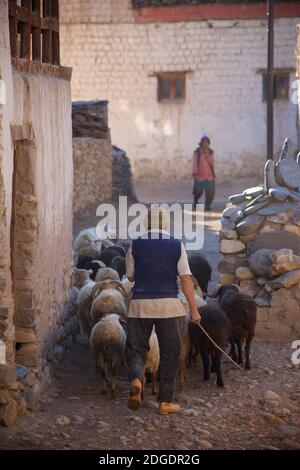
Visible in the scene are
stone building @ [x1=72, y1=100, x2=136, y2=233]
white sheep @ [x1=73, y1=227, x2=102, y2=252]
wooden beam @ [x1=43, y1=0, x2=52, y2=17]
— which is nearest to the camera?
wooden beam @ [x1=43, y1=0, x2=52, y2=17]

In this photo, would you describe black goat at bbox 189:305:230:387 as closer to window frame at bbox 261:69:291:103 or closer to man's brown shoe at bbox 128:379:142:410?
man's brown shoe at bbox 128:379:142:410

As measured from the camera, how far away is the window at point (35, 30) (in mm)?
7047

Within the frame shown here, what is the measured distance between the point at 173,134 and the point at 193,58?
198 centimetres

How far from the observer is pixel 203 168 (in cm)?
1914

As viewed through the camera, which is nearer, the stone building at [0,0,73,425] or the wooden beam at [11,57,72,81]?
the stone building at [0,0,73,425]

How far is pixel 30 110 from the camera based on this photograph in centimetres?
711

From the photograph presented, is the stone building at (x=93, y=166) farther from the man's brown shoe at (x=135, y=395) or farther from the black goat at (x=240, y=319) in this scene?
the man's brown shoe at (x=135, y=395)

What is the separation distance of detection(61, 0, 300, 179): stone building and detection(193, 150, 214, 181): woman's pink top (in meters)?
5.37

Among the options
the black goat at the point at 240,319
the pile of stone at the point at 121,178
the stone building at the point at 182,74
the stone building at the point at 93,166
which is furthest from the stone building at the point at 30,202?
the stone building at the point at 182,74

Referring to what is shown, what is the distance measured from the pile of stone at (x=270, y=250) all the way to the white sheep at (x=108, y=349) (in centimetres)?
197

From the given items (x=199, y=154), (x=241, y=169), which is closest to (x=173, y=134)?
(x=241, y=169)

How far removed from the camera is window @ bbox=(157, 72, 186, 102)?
24469 mm

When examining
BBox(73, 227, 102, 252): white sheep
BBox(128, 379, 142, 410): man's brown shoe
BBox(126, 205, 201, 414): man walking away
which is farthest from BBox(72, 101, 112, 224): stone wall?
BBox(128, 379, 142, 410): man's brown shoe

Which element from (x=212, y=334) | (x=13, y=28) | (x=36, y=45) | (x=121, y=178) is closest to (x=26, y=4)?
(x=36, y=45)
